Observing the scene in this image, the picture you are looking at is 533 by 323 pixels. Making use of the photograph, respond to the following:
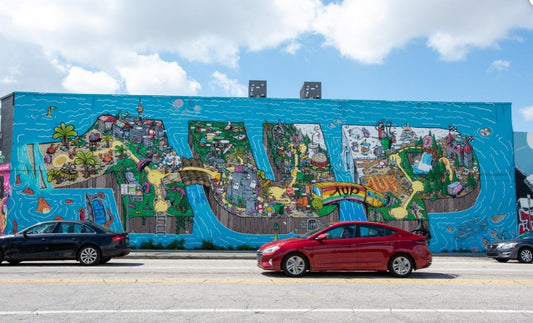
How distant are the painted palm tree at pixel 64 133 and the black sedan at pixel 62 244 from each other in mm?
8672

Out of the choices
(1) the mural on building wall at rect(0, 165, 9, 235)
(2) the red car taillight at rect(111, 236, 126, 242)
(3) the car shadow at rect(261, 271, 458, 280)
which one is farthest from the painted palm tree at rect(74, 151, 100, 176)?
(3) the car shadow at rect(261, 271, 458, 280)

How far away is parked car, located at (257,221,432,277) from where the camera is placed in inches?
442

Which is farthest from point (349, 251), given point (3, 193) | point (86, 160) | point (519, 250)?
point (3, 193)

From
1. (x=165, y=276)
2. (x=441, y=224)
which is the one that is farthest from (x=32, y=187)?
(x=441, y=224)

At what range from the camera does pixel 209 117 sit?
22375 millimetres

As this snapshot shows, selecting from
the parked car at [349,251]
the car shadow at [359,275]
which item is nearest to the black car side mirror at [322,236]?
the parked car at [349,251]

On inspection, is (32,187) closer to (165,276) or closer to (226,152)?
(226,152)

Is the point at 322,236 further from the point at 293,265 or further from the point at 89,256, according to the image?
the point at 89,256

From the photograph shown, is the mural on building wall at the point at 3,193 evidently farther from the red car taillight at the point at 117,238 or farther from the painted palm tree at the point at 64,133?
the red car taillight at the point at 117,238

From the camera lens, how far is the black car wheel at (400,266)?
1157cm

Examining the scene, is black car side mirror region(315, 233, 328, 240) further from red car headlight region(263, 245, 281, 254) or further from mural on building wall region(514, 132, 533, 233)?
mural on building wall region(514, 132, 533, 233)

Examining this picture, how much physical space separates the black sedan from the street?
1265 mm

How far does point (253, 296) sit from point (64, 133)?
1657 cm

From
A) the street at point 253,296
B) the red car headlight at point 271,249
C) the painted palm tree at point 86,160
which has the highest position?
the painted palm tree at point 86,160
